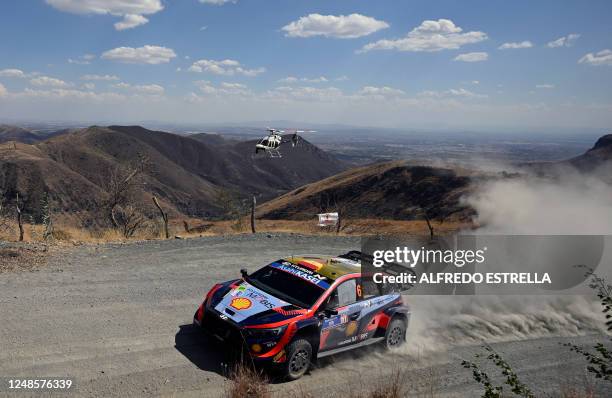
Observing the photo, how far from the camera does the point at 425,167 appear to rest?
7881 centimetres

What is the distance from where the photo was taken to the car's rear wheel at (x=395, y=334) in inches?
354

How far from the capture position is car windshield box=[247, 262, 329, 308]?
27.2 feet

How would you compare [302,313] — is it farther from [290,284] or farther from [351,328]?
[351,328]

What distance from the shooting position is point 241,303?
8180mm

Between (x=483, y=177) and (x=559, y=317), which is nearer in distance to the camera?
(x=559, y=317)

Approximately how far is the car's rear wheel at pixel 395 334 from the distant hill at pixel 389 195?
46487mm

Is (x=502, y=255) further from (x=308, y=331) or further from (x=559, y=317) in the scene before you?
(x=308, y=331)

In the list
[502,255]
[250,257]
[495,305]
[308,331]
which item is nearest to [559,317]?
[495,305]

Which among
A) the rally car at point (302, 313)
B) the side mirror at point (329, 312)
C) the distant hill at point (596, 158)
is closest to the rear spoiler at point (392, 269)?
the rally car at point (302, 313)

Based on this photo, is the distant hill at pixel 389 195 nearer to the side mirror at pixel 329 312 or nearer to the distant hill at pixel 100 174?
the distant hill at pixel 100 174

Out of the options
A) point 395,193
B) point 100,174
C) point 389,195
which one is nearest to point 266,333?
point 389,195

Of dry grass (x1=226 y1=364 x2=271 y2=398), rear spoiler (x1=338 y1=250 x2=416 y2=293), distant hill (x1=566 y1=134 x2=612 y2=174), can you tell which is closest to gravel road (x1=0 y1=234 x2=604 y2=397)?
dry grass (x1=226 y1=364 x2=271 y2=398)

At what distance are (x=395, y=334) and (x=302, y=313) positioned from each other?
8.13 ft

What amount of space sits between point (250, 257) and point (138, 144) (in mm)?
158619
